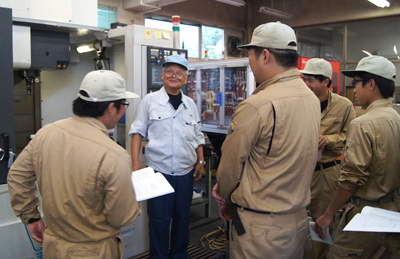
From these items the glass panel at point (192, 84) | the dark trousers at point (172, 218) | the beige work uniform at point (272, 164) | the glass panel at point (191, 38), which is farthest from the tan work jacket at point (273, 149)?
the glass panel at point (191, 38)

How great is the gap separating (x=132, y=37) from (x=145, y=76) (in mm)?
336

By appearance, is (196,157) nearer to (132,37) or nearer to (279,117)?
(132,37)

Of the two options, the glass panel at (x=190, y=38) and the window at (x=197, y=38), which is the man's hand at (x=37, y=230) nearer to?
the window at (x=197, y=38)

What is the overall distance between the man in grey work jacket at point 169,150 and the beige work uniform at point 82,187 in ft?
3.33

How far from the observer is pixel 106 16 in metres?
7.25

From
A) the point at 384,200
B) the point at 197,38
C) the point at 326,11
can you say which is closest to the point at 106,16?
the point at 197,38

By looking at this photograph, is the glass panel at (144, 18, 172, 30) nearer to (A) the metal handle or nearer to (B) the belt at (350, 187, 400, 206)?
(A) the metal handle

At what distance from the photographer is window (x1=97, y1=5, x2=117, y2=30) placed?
7.16 meters

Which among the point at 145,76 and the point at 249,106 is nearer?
the point at 249,106

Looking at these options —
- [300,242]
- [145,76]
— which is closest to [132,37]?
[145,76]

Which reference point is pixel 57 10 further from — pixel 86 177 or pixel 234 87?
pixel 234 87

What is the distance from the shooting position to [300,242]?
150 centimetres

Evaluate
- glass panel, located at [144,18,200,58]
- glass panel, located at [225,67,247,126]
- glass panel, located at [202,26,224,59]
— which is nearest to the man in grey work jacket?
glass panel, located at [225,67,247,126]

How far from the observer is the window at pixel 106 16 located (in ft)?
23.5
